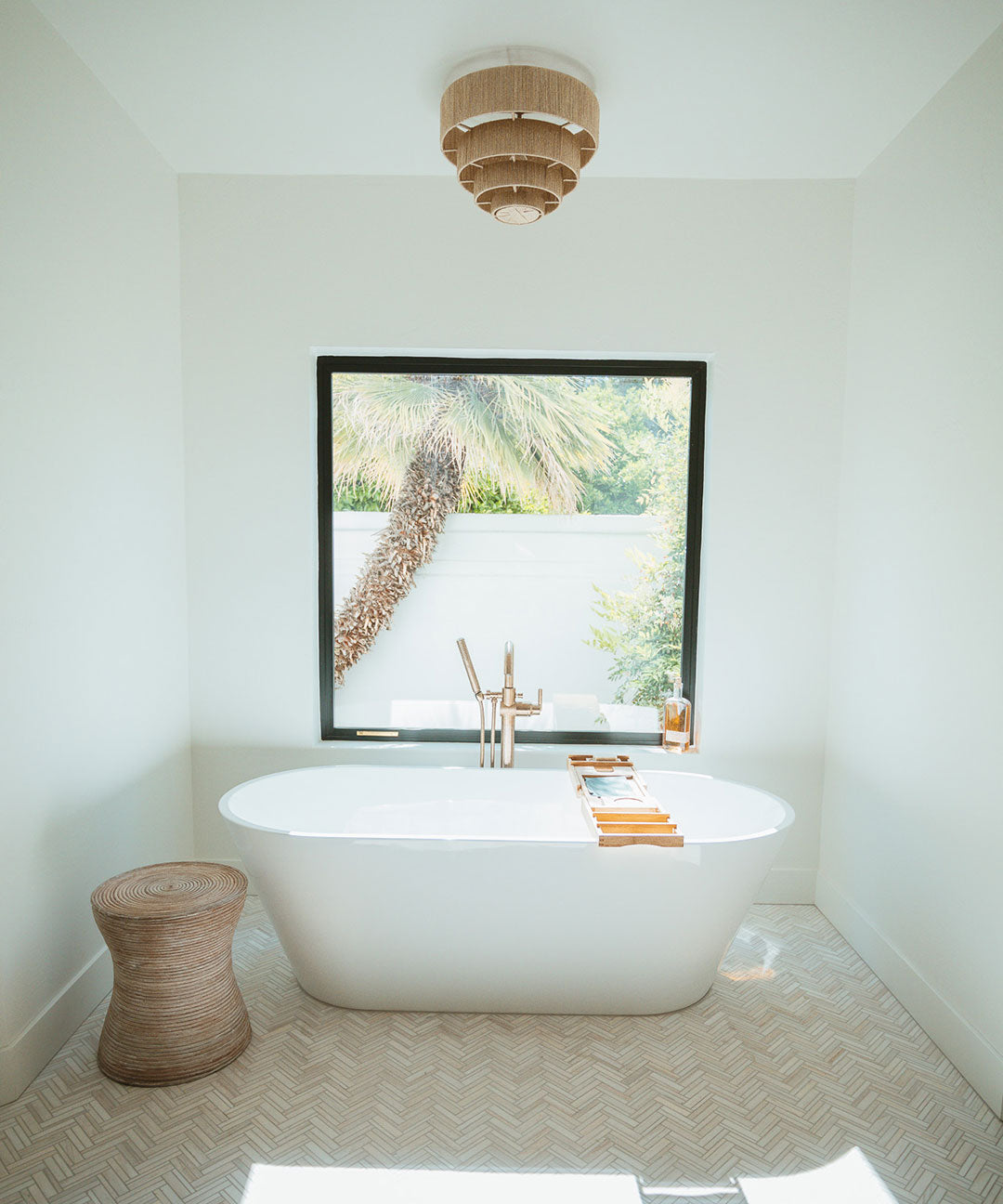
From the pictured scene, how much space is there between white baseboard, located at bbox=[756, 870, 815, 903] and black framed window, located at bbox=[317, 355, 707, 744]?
76 centimetres

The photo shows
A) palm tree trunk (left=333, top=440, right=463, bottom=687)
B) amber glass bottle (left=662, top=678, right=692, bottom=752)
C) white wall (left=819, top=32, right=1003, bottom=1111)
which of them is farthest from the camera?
palm tree trunk (left=333, top=440, right=463, bottom=687)

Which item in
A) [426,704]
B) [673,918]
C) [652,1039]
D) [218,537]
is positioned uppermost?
[218,537]

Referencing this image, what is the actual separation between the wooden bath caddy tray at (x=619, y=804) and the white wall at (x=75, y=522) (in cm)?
151

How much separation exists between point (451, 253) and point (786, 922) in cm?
279

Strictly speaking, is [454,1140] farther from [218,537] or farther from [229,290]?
[229,290]

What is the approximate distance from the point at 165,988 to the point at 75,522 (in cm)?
130

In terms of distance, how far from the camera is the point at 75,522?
7.93ft

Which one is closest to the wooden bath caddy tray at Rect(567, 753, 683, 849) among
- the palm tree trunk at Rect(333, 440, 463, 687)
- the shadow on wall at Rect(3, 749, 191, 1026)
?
the palm tree trunk at Rect(333, 440, 463, 687)

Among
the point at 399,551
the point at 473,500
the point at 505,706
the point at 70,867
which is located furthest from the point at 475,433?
the point at 70,867

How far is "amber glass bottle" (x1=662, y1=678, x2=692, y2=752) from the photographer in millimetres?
3242

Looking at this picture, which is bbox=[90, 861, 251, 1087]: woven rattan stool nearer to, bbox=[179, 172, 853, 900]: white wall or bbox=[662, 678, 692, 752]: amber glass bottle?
bbox=[179, 172, 853, 900]: white wall

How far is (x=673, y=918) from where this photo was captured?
2371mm

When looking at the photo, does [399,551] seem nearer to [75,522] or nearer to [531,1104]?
[75,522]

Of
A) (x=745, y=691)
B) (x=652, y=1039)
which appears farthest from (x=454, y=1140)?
(x=745, y=691)
